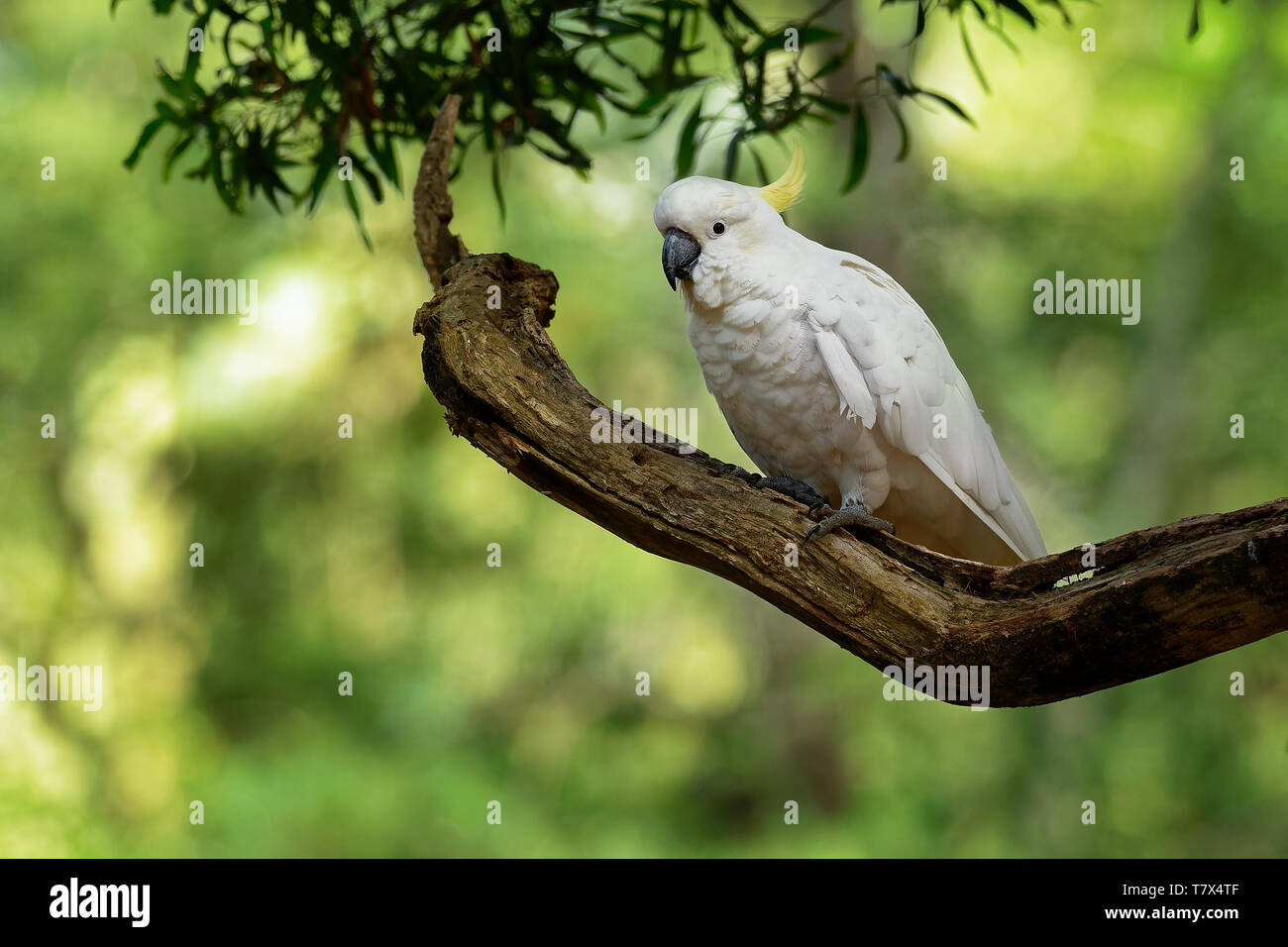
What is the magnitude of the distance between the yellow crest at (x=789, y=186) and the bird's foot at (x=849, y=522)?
593 mm

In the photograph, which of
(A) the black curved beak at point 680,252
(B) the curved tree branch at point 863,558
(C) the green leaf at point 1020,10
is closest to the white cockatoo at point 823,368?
(A) the black curved beak at point 680,252

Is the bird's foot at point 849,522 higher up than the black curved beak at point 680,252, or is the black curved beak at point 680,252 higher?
the black curved beak at point 680,252

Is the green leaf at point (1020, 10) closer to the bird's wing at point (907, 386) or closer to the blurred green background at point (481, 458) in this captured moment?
the bird's wing at point (907, 386)

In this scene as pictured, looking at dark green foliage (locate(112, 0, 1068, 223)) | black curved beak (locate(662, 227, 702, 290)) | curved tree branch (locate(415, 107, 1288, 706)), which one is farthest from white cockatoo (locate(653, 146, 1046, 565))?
dark green foliage (locate(112, 0, 1068, 223))

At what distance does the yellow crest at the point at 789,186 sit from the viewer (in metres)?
1.86

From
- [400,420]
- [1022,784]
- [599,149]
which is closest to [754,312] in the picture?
[599,149]

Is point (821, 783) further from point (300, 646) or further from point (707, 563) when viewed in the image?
point (707, 563)

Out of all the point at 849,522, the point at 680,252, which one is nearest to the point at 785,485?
the point at 849,522

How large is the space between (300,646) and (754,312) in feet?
13.8

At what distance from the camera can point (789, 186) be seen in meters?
1.88

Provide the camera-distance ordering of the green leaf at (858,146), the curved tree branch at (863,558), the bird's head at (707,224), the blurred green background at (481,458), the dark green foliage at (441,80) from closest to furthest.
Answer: the curved tree branch at (863,558) < the bird's head at (707,224) < the dark green foliage at (441,80) < the green leaf at (858,146) < the blurred green background at (481,458)

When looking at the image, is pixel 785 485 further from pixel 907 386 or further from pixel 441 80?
pixel 441 80

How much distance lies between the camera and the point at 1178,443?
4.89 meters

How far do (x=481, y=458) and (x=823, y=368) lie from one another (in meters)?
3.87
